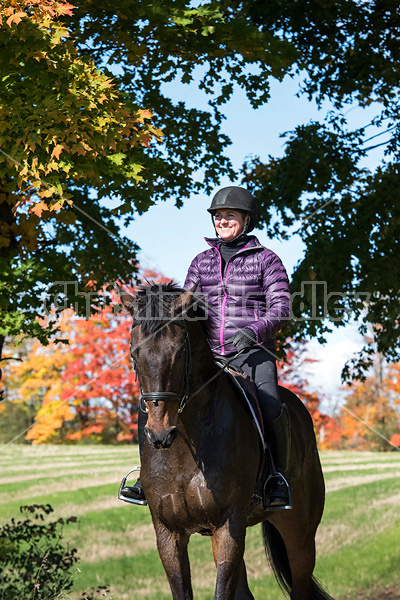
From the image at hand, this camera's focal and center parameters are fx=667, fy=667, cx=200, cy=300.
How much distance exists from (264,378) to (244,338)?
751 mm

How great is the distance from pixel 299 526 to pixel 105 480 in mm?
16749

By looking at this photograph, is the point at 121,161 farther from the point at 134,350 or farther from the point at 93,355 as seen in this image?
the point at 93,355

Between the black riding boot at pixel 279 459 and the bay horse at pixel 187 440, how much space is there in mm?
427

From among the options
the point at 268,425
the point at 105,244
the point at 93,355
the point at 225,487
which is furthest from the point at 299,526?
the point at 93,355

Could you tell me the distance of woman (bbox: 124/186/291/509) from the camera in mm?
5273

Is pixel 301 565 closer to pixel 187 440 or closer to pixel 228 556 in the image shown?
pixel 228 556

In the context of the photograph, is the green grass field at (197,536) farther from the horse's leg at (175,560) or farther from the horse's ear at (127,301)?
the horse's ear at (127,301)

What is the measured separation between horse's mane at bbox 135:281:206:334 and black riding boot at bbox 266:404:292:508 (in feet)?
4.69

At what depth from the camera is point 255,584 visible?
13156mm

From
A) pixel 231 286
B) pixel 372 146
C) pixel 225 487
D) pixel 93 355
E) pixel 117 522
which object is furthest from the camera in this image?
pixel 93 355

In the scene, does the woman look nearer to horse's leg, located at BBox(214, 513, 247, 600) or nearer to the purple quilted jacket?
the purple quilted jacket

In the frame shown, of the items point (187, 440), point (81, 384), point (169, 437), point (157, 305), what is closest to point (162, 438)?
point (169, 437)

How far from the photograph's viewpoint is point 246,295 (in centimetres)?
530

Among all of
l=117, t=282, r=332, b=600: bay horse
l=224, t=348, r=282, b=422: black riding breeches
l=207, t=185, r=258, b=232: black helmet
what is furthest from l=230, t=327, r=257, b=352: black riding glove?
l=207, t=185, r=258, b=232: black helmet
